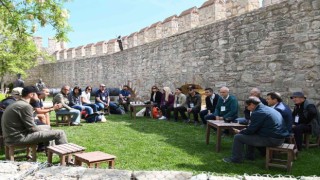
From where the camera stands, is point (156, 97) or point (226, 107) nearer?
point (226, 107)

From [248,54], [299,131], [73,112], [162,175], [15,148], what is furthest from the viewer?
[73,112]

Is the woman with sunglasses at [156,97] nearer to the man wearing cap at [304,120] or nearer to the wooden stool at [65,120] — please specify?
the wooden stool at [65,120]

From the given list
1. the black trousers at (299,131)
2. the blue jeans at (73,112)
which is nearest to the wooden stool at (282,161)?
the black trousers at (299,131)

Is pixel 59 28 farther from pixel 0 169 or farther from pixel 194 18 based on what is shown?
pixel 0 169

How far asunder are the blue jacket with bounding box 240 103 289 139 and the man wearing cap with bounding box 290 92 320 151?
1.07 metres

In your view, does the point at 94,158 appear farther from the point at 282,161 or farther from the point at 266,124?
the point at 282,161

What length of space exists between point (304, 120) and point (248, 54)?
2.79m

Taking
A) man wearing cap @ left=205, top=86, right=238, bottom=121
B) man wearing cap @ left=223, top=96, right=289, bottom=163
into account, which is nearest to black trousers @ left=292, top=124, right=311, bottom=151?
man wearing cap @ left=223, top=96, right=289, bottom=163

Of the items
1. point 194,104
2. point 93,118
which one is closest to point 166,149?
point 194,104

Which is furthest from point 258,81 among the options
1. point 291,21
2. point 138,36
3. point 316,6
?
point 138,36

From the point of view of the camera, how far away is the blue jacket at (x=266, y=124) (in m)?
4.70

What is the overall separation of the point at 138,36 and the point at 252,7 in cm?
694

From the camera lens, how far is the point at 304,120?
5867mm

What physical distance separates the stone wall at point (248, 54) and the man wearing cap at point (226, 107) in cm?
115
